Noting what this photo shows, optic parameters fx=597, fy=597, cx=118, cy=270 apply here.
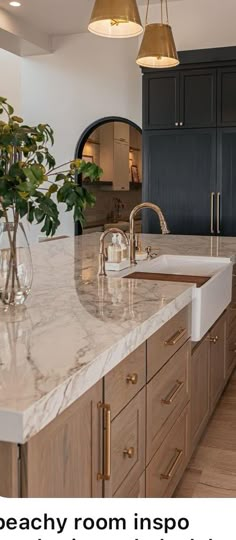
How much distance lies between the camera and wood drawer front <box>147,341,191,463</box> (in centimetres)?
192

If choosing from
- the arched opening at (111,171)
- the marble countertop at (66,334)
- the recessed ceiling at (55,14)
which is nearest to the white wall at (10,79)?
the recessed ceiling at (55,14)

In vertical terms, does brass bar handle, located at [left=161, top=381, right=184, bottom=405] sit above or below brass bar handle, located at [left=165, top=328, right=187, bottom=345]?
below

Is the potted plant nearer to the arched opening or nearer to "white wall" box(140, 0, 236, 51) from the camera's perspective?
"white wall" box(140, 0, 236, 51)

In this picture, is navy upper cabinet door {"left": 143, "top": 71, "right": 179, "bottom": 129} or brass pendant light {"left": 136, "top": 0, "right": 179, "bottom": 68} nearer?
brass pendant light {"left": 136, "top": 0, "right": 179, "bottom": 68}

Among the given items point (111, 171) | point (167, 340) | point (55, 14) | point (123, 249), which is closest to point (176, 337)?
point (167, 340)

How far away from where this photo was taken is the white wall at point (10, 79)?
777 centimetres

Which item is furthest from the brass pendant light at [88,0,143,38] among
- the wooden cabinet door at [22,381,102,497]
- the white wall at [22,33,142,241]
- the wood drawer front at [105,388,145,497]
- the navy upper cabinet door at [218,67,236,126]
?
the white wall at [22,33,142,241]

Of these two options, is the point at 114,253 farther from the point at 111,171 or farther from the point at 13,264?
the point at 111,171

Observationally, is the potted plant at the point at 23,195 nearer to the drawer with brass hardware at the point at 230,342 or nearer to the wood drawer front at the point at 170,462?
the wood drawer front at the point at 170,462

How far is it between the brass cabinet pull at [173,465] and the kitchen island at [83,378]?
0.01 metres

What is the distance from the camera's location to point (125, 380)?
65.2 inches

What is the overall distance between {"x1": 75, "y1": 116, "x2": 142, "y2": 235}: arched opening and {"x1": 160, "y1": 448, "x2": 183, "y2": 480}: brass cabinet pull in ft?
20.0

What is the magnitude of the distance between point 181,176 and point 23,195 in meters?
4.27
